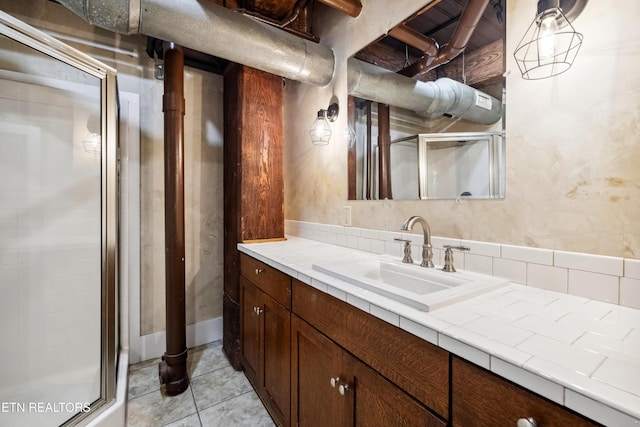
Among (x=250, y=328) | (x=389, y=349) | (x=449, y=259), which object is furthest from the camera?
(x=250, y=328)

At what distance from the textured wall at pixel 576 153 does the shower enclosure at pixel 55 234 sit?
6.01 feet

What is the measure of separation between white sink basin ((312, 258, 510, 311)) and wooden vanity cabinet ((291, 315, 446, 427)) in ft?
0.74

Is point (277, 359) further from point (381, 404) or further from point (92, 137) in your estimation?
point (92, 137)

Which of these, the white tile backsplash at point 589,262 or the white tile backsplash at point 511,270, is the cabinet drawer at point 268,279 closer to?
the white tile backsplash at point 511,270

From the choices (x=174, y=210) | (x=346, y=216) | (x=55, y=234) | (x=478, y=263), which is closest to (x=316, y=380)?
(x=478, y=263)

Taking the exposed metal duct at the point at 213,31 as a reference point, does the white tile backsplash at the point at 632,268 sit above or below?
below

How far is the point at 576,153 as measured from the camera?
82 centimetres

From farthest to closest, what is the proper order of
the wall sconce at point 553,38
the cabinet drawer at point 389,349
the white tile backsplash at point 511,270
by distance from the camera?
the white tile backsplash at point 511,270, the wall sconce at point 553,38, the cabinet drawer at point 389,349

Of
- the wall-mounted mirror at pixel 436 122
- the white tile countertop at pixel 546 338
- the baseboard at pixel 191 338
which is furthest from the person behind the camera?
the baseboard at pixel 191 338

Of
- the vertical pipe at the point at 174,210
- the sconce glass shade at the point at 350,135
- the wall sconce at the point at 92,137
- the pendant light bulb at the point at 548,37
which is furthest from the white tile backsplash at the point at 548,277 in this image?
the wall sconce at the point at 92,137

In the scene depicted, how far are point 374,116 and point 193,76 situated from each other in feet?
4.95

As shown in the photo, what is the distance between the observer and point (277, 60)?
1.54 m

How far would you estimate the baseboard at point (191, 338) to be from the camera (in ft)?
6.43

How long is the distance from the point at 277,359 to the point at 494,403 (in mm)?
995
